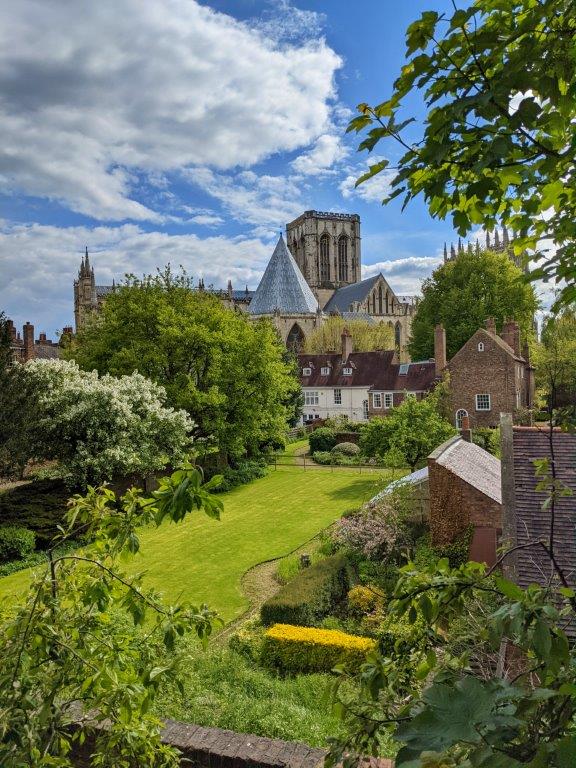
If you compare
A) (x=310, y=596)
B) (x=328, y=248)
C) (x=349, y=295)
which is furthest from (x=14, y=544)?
(x=328, y=248)

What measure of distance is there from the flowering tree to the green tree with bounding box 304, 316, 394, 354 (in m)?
38.6

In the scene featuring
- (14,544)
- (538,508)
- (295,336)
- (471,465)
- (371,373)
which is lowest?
(14,544)

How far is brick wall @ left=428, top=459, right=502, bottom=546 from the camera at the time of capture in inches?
599

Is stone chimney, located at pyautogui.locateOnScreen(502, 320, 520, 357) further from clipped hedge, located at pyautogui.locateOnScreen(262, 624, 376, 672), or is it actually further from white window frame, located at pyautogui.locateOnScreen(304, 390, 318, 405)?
clipped hedge, located at pyautogui.locateOnScreen(262, 624, 376, 672)

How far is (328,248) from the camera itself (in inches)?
4220

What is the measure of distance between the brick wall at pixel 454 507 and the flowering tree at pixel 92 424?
42.0ft

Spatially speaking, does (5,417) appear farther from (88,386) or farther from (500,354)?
(500,354)

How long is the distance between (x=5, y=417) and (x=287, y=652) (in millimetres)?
12945

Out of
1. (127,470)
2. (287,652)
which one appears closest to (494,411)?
(127,470)

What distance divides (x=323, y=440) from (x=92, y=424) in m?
20.1

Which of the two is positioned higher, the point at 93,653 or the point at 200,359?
the point at 200,359

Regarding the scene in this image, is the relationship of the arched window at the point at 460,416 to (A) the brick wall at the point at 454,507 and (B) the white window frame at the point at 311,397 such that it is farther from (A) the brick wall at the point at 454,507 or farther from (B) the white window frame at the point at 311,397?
(A) the brick wall at the point at 454,507

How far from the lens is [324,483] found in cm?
3064

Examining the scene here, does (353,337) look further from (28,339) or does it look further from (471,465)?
(471,465)
